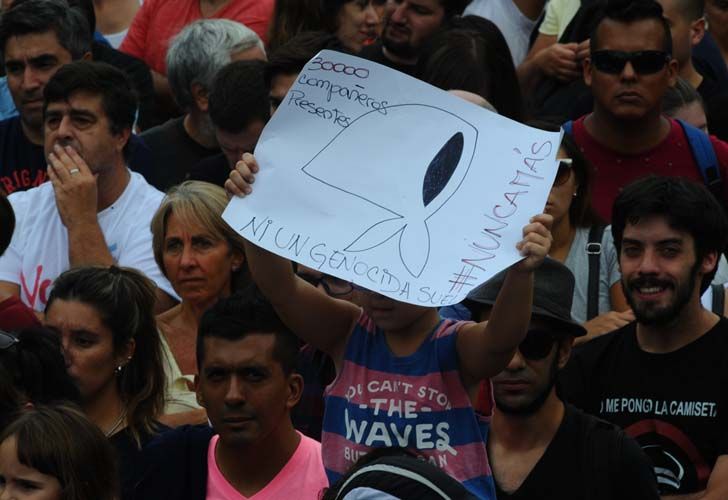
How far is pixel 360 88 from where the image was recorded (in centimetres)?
473

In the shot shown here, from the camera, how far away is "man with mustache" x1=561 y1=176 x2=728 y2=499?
218 inches

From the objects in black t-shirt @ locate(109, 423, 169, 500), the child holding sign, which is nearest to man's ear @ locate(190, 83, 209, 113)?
black t-shirt @ locate(109, 423, 169, 500)

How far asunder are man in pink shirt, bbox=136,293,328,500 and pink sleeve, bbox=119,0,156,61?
4.43 metres

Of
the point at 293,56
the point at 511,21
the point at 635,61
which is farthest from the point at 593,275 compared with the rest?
the point at 511,21

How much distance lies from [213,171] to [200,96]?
0.65m

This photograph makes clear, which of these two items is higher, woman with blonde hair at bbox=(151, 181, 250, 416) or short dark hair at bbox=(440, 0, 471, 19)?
short dark hair at bbox=(440, 0, 471, 19)

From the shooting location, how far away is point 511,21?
930cm

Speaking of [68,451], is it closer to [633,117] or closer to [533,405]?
[533,405]

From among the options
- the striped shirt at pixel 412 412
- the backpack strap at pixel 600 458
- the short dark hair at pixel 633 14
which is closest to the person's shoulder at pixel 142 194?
the short dark hair at pixel 633 14

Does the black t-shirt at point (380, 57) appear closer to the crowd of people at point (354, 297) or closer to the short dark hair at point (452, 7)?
the crowd of people at point (354, 297)

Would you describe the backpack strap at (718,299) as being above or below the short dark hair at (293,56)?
above

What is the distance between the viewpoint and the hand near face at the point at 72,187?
712cm

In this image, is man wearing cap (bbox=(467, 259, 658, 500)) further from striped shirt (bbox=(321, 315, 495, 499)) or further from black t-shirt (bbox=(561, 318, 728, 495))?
striped shirt (bbox=(321, 315, 495, 499))

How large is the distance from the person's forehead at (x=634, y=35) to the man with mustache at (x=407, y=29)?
920 mm
